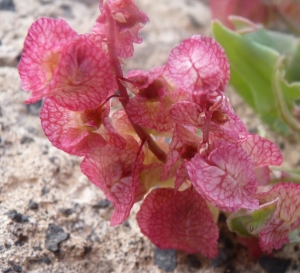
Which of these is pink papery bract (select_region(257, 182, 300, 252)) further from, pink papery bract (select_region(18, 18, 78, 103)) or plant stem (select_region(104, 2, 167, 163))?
pink papery bract (select_region(18, 18, 78, 103))

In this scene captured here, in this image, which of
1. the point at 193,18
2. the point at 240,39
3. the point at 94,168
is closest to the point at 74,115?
the point at 94,168

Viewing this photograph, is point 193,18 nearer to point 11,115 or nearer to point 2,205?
point 11,115

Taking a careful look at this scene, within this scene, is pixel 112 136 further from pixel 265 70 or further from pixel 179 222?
pixel 265 70

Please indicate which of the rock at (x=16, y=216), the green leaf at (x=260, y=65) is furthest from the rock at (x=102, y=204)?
the green leaf at (x=260, y=65)

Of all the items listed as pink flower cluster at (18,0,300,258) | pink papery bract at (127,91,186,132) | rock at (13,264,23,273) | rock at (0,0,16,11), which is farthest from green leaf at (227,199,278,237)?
rock at (0,0,16,11)

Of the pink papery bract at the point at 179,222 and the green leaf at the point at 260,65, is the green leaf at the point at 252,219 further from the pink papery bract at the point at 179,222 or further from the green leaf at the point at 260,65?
the green leaf at the point at 260,65

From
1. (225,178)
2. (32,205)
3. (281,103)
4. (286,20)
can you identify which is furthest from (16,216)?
(286,20)

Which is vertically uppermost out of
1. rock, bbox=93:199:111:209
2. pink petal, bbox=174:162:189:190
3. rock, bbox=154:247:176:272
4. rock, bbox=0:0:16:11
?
pink petal, bbox=174:162:189:190
